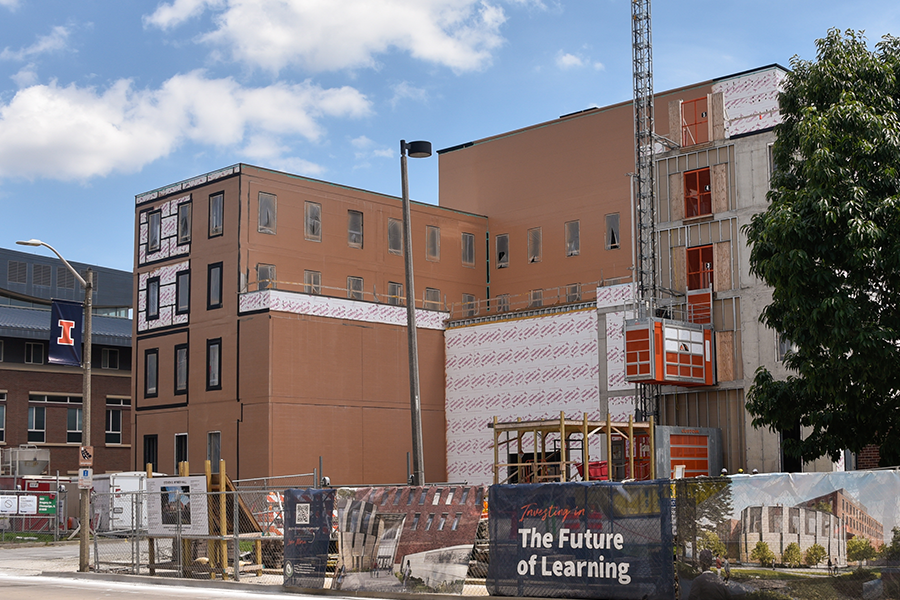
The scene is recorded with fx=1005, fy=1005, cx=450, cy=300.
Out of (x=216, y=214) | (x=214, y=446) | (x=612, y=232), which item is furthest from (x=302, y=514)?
(x=612, y=232)

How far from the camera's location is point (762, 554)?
1522cm

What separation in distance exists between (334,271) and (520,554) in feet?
132

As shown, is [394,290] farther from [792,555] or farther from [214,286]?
[792,555]

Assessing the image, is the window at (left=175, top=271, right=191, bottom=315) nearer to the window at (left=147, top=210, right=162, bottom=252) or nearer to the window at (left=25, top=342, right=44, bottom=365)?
the window at (left=147, top=210, right=162, bottom=252)

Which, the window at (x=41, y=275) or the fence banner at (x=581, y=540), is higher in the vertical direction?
the window at (x=41, y=275)

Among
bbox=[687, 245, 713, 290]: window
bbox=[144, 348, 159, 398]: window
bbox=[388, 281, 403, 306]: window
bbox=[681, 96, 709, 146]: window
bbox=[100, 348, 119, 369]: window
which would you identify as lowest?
bbox=[144, 348, 159, 398]: window

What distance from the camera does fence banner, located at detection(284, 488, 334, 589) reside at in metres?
20.9

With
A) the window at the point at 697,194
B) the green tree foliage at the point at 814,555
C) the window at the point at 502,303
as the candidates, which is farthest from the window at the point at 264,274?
the green tree foliage at the point at 814,555

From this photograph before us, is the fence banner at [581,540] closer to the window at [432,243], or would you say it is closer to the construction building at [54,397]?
the window at [432,243]

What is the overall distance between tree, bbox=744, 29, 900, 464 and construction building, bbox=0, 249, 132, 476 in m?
48.0

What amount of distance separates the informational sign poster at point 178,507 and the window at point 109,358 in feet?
165

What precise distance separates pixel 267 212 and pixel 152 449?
14.4 metres

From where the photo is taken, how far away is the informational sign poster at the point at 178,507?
23984 millimetres

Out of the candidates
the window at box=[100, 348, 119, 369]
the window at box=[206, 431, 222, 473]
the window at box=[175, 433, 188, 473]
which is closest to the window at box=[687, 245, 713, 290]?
the window at box=[206, 431, 222, 473]
